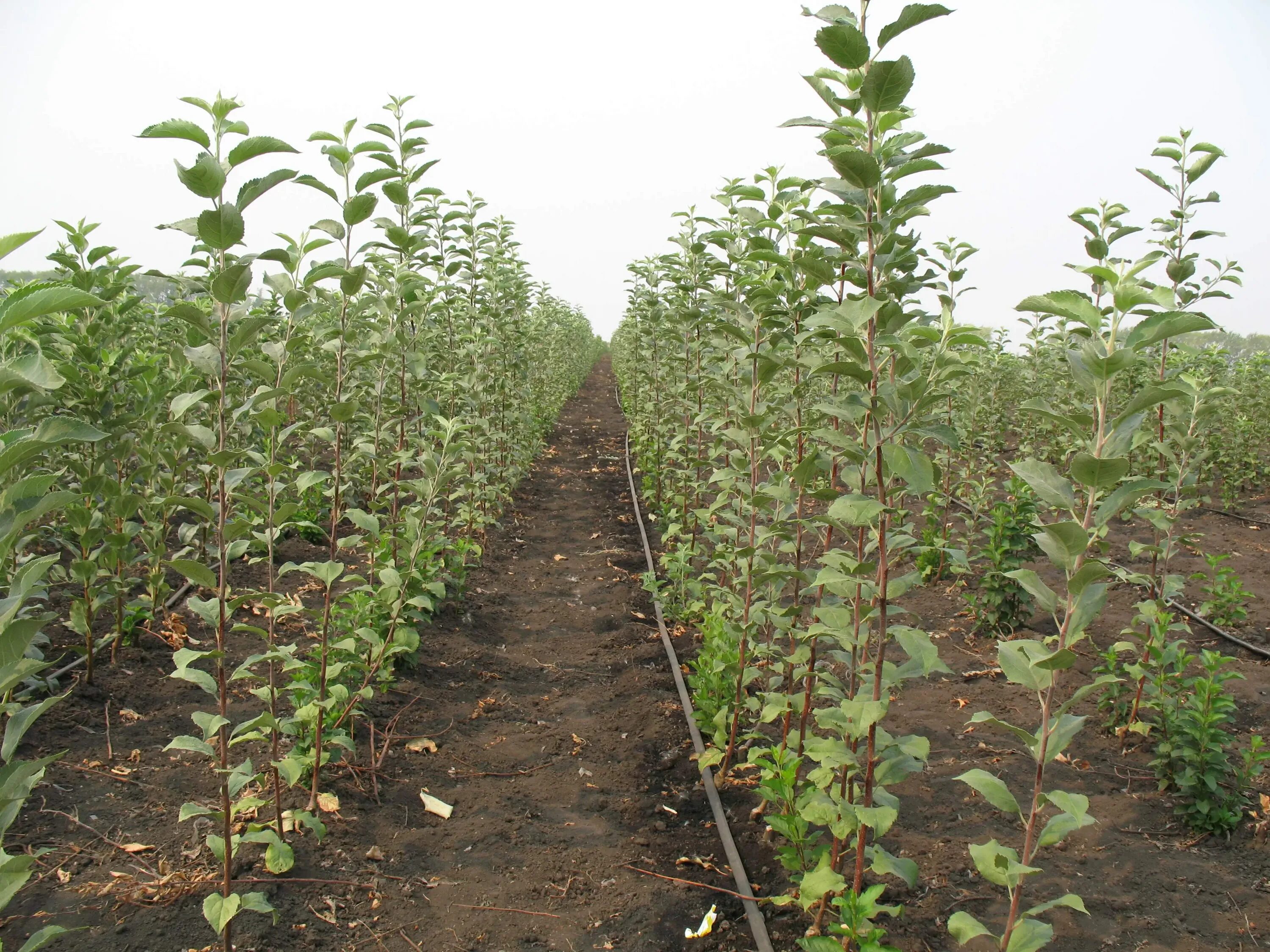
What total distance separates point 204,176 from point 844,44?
186cm

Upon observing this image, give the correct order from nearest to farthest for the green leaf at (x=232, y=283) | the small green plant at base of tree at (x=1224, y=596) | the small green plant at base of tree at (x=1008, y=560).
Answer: the green leaf at (x=232, y=283)
the small green plant at base of tree at (x=1224, y=596)
the small green plant at base of tree at (x=1008, y=560)

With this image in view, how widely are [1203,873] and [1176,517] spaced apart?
197cm

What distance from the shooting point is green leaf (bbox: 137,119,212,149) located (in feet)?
7.16

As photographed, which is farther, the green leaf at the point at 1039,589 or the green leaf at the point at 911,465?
the green leaf at the point at 911,465

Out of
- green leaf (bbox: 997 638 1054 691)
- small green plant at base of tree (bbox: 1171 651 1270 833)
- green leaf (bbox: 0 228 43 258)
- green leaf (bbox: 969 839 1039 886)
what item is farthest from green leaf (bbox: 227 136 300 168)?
small green plant at base of tree (bbox: 1171 651 1270 833)

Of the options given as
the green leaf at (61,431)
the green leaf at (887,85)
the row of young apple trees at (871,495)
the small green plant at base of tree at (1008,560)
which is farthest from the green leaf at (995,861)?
the small green plant at base of tree at (1008,560)

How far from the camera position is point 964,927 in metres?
2.09

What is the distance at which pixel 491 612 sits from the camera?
6.30 meters

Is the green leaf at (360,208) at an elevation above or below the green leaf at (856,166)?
above

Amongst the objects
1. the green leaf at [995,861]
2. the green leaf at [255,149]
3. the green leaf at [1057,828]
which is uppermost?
the green leaf at [255,149]

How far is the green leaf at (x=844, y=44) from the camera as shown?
2199mm

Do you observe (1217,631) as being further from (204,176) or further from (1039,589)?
(204,176)

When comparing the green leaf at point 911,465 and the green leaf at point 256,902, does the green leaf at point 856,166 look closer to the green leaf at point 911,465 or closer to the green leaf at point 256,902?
the green leaf at point 911,465

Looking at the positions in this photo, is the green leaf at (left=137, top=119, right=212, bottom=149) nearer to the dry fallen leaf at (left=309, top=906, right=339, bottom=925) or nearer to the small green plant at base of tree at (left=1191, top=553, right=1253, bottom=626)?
the dry fallen leaf at (left=309, top=906, right=339, bottom=925)
